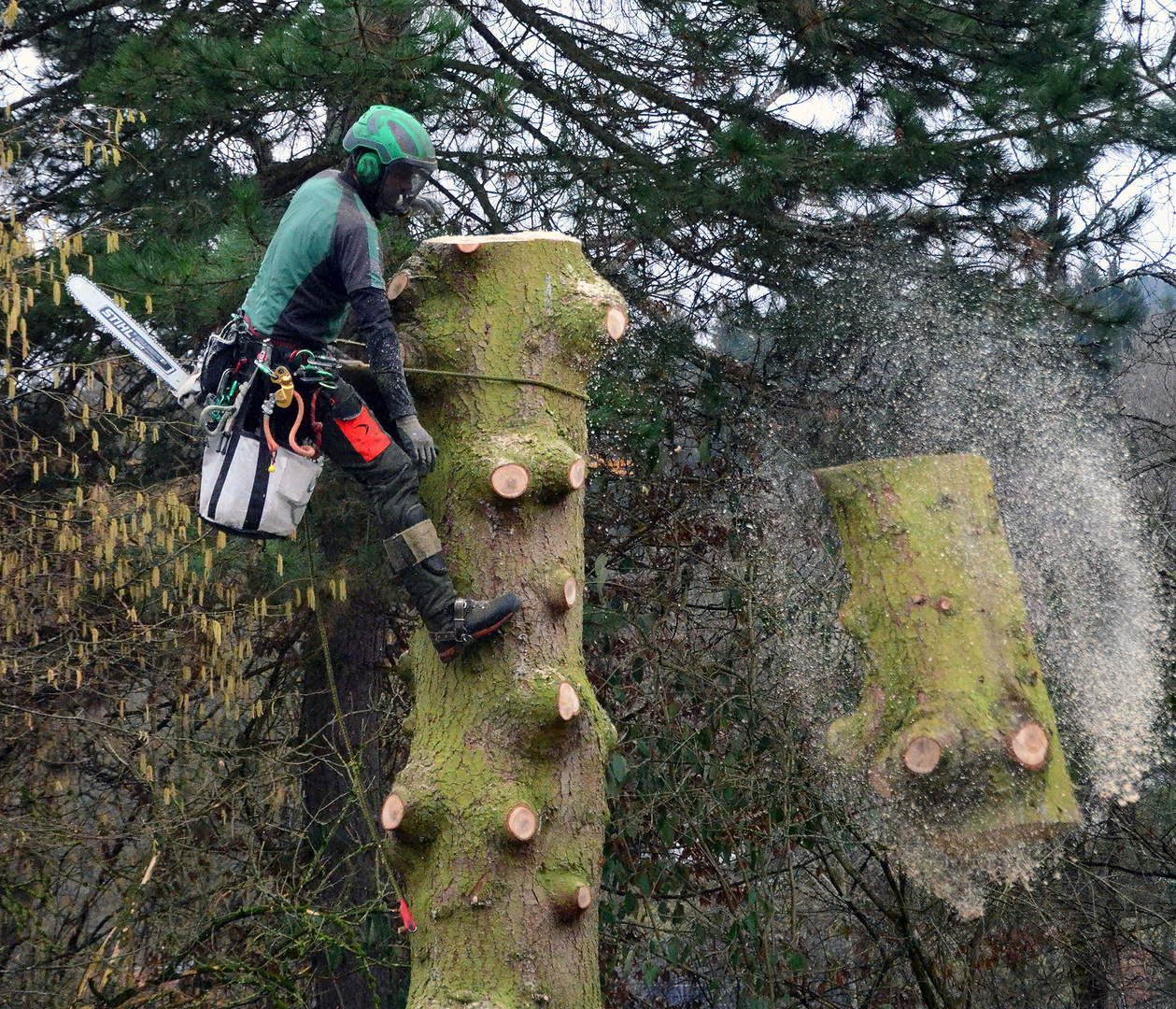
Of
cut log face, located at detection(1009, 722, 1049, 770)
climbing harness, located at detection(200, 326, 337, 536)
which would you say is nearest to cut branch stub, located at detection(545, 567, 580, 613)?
climbing harness, located at detection(200, 326, 337, 536)

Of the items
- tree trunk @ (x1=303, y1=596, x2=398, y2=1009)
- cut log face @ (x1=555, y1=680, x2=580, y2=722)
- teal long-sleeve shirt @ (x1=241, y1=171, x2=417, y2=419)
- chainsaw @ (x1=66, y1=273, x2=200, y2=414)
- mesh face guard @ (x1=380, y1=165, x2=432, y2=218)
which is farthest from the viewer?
tree trunk @ (x1=303, y1=596, x2=398, y2=1009)

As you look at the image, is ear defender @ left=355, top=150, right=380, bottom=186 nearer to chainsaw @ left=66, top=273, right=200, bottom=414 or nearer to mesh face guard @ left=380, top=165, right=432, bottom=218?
mesh face guard @ left=380, top=165, right=432, bottom=218

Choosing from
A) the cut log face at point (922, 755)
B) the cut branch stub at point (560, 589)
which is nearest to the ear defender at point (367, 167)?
the cut branch stub at point (560, 589)

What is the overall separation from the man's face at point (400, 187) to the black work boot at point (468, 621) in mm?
1297

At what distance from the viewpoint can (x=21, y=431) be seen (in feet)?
21.6

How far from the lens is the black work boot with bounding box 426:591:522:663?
3283mm

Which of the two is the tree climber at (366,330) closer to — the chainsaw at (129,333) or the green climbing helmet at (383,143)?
the green climbing helmet at (383,143)

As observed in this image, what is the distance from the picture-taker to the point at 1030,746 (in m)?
3.47

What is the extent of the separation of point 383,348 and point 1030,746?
2.30 metres

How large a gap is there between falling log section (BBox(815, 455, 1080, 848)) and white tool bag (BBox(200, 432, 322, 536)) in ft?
6.52

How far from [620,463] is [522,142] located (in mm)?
1914

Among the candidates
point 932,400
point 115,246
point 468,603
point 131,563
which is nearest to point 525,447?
point 468,603

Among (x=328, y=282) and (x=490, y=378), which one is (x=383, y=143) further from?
(x=490, y=378)

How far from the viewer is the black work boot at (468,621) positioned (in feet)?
10.8
